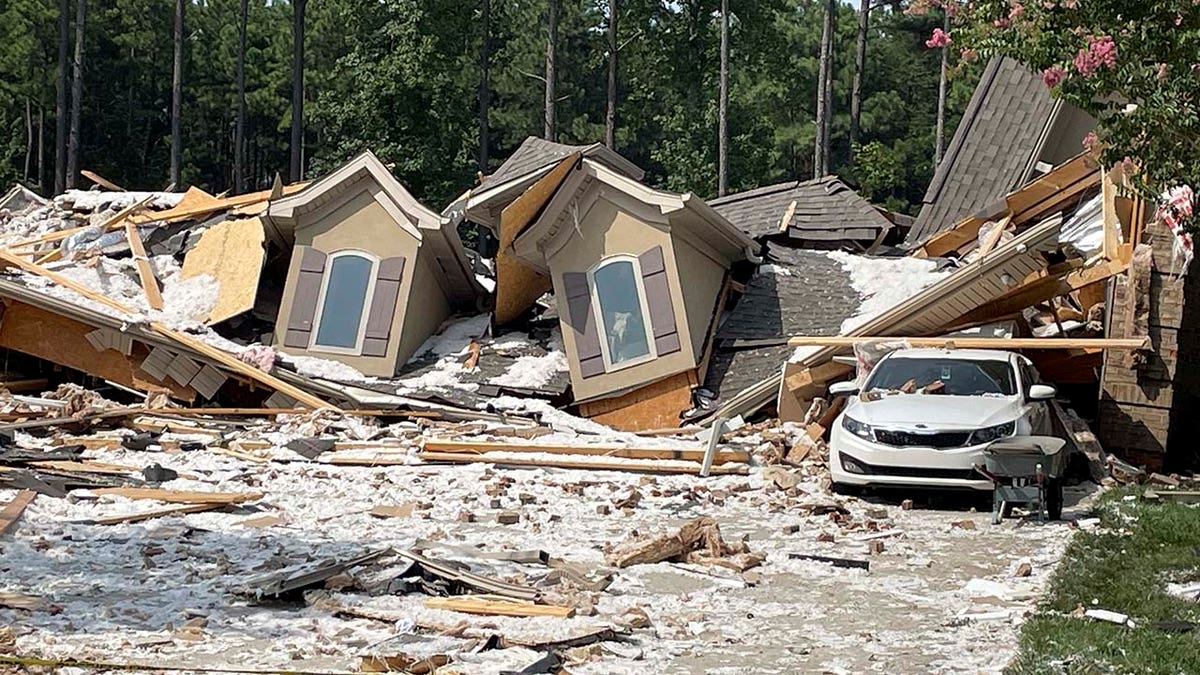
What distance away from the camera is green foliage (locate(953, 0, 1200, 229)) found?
35.1 feet

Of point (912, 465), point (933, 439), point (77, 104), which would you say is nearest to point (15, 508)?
point (912, 465)

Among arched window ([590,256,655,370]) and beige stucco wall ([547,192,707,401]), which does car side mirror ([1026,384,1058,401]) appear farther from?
arched window ([590,256,655,370])

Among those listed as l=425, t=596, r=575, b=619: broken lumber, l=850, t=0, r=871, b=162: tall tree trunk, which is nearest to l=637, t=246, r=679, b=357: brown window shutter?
l=425, t=596, r=575, b=619: broken lumber

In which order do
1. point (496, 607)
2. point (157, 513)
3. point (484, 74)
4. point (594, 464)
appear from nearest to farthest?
point (496, 607)
point (157, 513)
point (594, 464)
point (484, 74)

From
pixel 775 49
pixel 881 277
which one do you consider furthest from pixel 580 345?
pixel 775 49

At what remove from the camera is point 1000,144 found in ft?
89.2

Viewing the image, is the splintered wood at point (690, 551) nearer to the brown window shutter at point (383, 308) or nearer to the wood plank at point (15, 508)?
the wood plank at point (15, 508)

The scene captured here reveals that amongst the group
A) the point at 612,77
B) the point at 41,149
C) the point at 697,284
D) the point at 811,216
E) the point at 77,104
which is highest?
the point at 612,77

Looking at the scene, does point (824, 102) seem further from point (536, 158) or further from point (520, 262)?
point (520, 262)

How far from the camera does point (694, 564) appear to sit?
10859 millimetres

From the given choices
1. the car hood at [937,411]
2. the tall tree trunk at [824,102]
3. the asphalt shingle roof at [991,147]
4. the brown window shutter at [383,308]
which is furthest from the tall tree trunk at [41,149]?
the car hood at [937,411]

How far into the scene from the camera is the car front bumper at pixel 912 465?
1341 cm

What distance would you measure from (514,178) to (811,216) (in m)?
6.35

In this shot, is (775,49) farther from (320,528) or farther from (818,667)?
(818,667)
